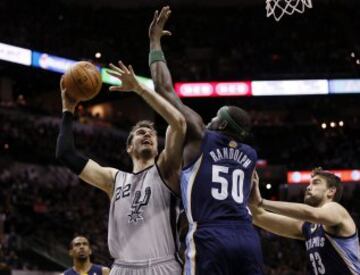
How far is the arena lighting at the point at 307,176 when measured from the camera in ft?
88.0

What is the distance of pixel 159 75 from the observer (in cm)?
474

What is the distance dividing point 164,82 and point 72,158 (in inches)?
38.0

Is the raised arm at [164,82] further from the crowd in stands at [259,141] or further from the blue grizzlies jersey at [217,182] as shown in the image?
the crowd in stands at [259,141]

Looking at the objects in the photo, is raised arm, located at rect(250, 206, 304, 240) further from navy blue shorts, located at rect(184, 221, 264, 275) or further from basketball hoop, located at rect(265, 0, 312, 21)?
basketball hoop, located at rect(265, 0, 312, 21)

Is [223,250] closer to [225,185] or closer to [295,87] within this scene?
[225,185]

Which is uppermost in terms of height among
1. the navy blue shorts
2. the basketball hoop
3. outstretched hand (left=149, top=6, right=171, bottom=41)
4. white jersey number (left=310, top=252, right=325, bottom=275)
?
the basketball hoop

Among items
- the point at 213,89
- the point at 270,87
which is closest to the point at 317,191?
the point at 270,87

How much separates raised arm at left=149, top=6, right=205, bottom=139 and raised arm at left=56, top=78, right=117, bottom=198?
0.81 m

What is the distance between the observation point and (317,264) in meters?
5.73

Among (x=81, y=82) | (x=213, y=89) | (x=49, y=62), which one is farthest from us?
(x=213, y=89)

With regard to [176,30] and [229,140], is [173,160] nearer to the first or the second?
[229,140]

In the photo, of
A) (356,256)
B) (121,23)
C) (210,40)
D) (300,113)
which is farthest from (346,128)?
(356,256)

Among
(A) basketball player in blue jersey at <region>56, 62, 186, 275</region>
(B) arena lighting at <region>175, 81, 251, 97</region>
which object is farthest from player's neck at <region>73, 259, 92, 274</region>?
(B) arena lighting at <region>175, 81, 251, 97</region>

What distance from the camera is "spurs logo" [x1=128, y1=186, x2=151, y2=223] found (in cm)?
496
